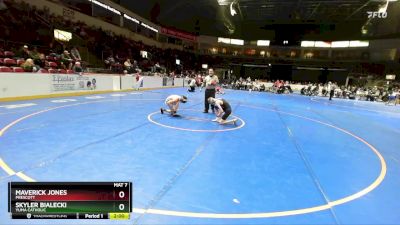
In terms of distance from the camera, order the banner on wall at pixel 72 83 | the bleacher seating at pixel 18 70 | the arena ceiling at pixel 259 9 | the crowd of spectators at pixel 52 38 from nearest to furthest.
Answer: the bleacher seating at pixel 18 70 < the banner on wall at pixel 72 83 < the crowd of spectators at pixel 52 38 < the arena ceiling at pixel 259 9

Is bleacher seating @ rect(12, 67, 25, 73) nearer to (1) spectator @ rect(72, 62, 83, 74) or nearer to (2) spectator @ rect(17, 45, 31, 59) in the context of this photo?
(2) spectator @ rect(17, 45, 31, 59)

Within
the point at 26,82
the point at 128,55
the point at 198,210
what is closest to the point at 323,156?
the point at 198,210

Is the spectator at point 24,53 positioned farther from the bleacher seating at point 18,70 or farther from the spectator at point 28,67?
the bleacher seating at point 18,70

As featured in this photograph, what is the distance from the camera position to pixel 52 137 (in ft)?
22.5

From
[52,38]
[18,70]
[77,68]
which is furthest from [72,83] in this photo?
[52,38]

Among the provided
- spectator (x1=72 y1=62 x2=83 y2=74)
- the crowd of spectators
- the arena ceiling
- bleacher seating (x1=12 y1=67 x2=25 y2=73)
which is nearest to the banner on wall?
spectator (x1=72 y1=62 x2=83 y2=74)

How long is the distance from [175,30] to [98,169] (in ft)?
152

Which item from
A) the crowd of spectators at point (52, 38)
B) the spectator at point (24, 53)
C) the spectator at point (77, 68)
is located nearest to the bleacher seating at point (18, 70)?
the crowd of spectators at point (52, 38)
